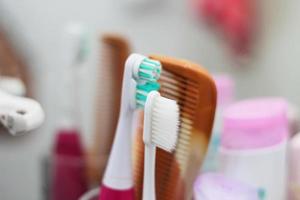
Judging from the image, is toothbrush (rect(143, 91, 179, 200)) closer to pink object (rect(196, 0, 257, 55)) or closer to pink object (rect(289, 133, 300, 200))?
pink object (rect(289, 133, 300, 200))

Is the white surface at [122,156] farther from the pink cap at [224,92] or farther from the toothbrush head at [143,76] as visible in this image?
the pink cap at [224,92]

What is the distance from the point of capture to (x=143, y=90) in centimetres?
36

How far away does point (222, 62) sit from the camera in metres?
0.73

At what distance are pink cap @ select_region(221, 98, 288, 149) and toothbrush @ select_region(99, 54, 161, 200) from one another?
0.12m

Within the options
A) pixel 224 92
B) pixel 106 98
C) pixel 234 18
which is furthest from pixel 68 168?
pixel 234 18

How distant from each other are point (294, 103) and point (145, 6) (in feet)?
0.83

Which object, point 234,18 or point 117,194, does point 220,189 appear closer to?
point 117,194

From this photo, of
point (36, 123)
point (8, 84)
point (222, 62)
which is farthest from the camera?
point (222, 62)

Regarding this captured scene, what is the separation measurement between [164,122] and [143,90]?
0.04m

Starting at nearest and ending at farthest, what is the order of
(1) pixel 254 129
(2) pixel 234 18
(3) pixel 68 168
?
(1) pixel 254 129 → (3) pixel 68 168 → (2) pixel 234 18

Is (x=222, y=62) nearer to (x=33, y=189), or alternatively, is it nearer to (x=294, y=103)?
(x=294, y=103)

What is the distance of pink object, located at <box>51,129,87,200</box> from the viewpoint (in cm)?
53

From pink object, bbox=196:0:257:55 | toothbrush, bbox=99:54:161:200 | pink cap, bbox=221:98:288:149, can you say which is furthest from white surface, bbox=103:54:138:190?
pink object, bbox=196:0:257:55

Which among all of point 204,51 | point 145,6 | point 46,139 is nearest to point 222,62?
point 204,51
